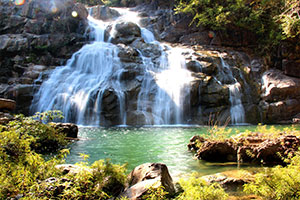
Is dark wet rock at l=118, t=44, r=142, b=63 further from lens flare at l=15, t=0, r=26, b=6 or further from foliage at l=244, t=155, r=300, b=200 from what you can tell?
foliage at l=244, t=155, r=300, b=200

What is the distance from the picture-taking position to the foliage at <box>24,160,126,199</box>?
9.32ft

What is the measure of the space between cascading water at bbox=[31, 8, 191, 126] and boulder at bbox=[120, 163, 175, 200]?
14271 mm

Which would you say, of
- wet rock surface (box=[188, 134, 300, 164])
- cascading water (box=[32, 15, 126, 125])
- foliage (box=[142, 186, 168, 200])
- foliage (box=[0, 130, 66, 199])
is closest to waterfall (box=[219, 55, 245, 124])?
cascading water (box=[32, 15, 126, 125])

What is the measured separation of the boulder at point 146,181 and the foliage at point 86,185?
10.2 inches

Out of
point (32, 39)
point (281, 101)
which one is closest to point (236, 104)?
point (281, 101)

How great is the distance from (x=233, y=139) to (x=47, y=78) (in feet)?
62.9

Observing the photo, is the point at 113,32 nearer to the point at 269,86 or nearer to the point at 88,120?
the point at 88,120

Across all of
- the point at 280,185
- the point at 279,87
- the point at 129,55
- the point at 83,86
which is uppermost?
the point at 129,55

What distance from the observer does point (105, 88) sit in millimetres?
18844

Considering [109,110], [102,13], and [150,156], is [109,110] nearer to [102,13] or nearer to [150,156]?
[150,156]

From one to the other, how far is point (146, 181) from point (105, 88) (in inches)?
633

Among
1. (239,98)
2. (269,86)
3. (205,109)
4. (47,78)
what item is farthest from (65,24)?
(269,86)

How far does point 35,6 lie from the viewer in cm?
2847

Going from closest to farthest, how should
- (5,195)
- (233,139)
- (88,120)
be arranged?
(5,195)
(233,139)
(88,120)
